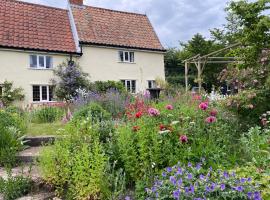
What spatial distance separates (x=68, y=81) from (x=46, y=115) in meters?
8.21

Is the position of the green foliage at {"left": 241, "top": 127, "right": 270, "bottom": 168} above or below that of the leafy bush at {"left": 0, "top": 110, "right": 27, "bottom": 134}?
below

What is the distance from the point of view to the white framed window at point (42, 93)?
860 inches

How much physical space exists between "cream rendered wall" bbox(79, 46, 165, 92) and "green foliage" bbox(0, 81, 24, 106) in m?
5.12

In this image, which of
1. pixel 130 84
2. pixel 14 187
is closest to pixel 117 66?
pixel 130 84

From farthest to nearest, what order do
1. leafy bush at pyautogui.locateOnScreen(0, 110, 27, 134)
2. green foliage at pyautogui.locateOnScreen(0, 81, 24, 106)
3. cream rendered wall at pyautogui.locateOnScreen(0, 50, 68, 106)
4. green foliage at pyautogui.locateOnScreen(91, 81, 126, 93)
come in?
green foliage at pyautogui.locateOnScreen(91, 81, 126, 93), cream rendered wall at pyautogui.locateOnScreen(0, 50, 68, 106), green foliage at pyautogui.locateOnScreen(0, 81, 24, 106), leafy bush at pyautogui.locateOnScreen(0, 110, 27, 134)

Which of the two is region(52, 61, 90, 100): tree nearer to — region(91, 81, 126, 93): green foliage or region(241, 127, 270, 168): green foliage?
region(91, 81, 126, 93): green foliage

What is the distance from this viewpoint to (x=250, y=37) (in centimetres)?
1024

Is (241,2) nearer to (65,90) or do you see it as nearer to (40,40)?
(65,90)

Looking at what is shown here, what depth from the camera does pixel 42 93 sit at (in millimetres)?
22047

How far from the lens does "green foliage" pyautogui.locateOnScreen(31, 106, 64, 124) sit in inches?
508

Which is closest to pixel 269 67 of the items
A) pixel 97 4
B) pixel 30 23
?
pixel 30 23

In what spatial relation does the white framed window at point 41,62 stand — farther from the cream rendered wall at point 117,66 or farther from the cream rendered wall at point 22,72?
the cream rendered wall at point 117,66

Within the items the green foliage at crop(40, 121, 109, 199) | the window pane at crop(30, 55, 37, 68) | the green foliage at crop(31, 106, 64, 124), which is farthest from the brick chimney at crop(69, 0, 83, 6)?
the green foliage at crop(40, 121, 109, 199)

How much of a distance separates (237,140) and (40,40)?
1919 cm
